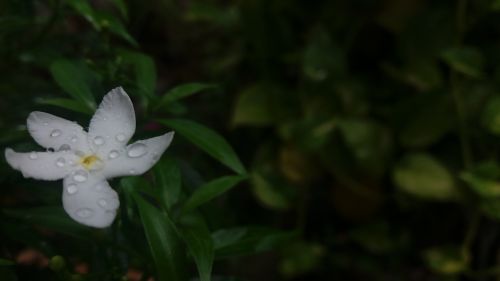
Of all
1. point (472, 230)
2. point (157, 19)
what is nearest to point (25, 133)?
point (472, 230)

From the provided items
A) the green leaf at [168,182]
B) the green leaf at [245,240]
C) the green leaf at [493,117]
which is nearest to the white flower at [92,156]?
the green leaf at [168,182]

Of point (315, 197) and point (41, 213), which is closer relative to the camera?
point (41, 213)

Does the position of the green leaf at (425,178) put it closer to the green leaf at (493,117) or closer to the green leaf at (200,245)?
the green leaf at (493,117)

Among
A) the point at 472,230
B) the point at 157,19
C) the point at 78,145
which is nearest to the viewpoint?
the point at 78,145

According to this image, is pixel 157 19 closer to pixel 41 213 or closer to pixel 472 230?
pixel 472 230

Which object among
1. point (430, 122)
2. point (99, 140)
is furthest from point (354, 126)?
point (99, 140)

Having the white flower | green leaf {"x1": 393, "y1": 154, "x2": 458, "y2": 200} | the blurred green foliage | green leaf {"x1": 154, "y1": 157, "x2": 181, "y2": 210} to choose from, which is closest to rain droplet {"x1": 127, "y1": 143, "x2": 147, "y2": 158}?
the white flower
